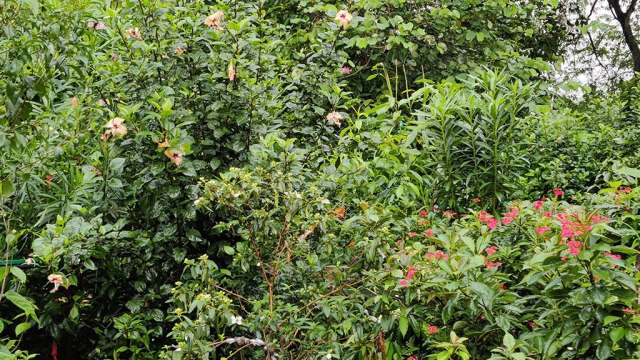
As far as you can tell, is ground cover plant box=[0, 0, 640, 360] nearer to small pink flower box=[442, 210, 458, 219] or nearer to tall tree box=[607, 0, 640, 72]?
small pink flower box=[442, 210, 458, 219]

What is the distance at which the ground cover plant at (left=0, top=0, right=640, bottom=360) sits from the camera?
6.64 feet

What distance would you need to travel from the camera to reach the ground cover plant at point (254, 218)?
202 cm

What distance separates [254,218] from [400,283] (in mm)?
607

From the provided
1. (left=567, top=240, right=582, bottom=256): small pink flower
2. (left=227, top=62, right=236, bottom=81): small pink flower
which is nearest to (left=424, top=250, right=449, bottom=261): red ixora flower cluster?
(left=567, top=240, right=582, bottom=256): small pink flower

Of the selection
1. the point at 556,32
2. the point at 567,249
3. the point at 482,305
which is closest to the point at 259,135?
the point at 482,305

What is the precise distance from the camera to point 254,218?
2.34m

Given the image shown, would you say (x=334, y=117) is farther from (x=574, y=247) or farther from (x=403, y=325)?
(x=574, y=247)

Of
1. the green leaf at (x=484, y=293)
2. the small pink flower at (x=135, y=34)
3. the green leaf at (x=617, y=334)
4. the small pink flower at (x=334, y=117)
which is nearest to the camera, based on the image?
the green leaf at (x=617, y=334)

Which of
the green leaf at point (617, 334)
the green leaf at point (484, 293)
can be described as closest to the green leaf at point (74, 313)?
the green leaf at point (484, 293)

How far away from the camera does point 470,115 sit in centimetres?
301

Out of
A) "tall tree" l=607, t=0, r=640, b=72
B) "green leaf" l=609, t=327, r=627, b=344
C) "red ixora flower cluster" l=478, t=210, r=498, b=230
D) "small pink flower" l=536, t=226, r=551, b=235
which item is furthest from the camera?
"tall tree" l=607, t=0, r=640, b=72

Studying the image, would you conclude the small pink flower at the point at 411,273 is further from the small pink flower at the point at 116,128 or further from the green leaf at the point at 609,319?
the small pink flower at the point at 116,128

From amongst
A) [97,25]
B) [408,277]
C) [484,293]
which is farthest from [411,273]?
[97,25]

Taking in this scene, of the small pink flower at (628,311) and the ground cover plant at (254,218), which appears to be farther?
the ground cover plant at (254,218)
